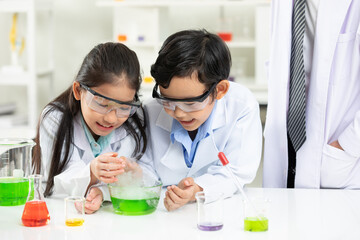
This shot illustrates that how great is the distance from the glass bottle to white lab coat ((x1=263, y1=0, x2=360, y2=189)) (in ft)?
2.97

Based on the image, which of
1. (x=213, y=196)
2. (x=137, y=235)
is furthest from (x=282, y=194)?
(x=137, y=235)

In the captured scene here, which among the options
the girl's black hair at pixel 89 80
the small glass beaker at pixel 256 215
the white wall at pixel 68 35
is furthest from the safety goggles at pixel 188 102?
the white wall at pixel 68 35

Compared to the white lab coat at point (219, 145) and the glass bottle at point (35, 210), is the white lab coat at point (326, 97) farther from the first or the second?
the glass bottle at point (35, 210)

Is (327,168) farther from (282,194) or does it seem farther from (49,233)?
(49,233)

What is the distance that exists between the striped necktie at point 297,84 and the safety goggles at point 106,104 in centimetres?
61

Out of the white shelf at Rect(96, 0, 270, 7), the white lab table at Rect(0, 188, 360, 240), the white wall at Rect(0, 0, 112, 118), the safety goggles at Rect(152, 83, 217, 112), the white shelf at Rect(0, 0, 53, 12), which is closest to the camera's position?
the white lab table at Rect(0, 188, 360, 240)

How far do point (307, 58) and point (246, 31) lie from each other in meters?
2.24

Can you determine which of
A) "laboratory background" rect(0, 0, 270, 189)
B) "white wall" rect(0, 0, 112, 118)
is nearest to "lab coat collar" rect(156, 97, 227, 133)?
"laboratory background" rect(0, 0, 270, 189)

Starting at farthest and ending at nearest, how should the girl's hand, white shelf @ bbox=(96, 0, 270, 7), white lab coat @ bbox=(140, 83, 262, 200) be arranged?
white shelf @ bbox=(96, 0, 270, 7), white lab coat @ bbox=(140, 83, 262, 200), the girl's hand

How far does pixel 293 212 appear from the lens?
1.58 metres

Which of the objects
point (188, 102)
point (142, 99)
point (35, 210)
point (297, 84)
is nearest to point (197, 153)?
point (188, 102)

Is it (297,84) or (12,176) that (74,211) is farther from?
(297,84)

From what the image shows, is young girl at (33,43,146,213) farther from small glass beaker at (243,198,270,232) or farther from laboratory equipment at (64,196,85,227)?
small glass beaker at (243,198,270,232)

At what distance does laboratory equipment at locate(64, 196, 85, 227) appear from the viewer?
145cm
